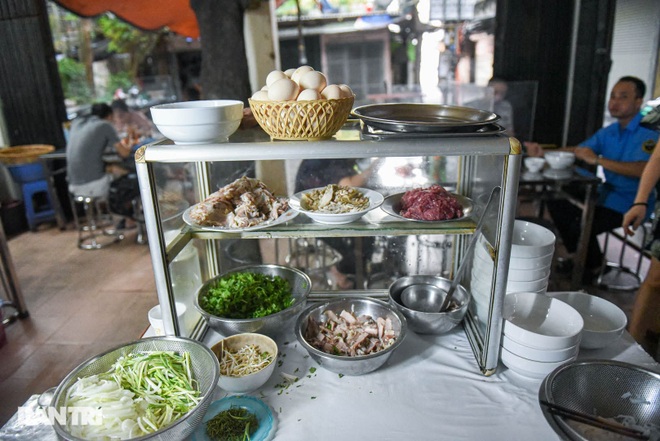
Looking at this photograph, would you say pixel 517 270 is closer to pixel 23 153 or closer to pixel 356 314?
pixel 356 314

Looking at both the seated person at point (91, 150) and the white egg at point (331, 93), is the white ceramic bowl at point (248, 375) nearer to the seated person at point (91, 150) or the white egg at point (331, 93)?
the white egg at point (331, 93)

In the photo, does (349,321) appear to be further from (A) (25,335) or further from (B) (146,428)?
(A) (25,335)

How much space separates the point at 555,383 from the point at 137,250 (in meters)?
5.25

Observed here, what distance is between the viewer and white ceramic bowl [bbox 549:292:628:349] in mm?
1756

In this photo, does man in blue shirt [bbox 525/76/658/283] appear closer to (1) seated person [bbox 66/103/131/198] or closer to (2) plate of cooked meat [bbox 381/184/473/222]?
(2) plate of cooked meat [bbox 381/184/473/222]

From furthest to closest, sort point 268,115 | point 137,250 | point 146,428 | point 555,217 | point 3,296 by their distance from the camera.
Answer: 1. point 137,250
2. point 555,217
3. point 3,296
4. point 268,115
5. point 146,428

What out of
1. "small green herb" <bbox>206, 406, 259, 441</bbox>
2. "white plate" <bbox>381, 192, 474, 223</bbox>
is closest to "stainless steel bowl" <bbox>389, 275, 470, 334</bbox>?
"white plate" <bbox>381, 192, 474, 223</bbox>

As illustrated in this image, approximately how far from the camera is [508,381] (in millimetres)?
1696

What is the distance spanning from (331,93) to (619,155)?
3.83 metres

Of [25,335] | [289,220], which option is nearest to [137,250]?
[25,335]

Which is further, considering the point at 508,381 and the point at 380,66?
the point at 380,66

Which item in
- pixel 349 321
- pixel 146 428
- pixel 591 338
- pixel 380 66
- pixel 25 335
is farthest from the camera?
pixel 380 66

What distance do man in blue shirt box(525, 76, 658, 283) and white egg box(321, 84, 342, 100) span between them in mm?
3521

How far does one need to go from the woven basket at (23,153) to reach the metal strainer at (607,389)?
22.1ft
